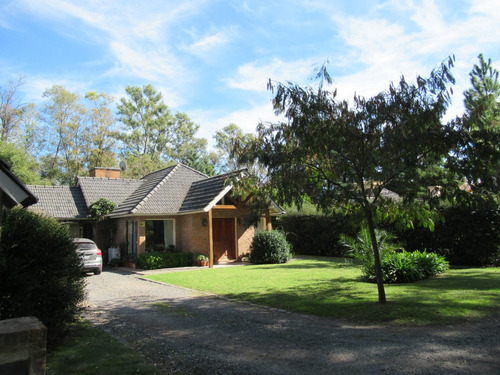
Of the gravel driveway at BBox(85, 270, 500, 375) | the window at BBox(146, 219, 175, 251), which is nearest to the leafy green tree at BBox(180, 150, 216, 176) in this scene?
the window at BBox(146, 219, 175, 251)

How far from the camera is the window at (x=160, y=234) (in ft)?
66.4

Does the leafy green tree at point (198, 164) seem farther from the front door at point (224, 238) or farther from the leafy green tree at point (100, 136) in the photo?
the front door at point (224, 238)

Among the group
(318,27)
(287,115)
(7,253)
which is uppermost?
(318,27)

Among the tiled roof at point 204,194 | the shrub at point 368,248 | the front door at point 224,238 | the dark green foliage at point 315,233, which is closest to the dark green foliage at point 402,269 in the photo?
the shrub at point 368,248

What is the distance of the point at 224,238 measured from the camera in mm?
21234

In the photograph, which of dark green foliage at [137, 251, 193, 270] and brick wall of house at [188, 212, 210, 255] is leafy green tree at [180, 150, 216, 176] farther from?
dark green foliage at [137, 251, 193, 270]

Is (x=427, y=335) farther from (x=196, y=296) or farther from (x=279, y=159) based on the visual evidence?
(x=196, y=296)

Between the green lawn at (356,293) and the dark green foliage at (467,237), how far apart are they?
5.64 feet

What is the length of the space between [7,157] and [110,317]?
25.1m

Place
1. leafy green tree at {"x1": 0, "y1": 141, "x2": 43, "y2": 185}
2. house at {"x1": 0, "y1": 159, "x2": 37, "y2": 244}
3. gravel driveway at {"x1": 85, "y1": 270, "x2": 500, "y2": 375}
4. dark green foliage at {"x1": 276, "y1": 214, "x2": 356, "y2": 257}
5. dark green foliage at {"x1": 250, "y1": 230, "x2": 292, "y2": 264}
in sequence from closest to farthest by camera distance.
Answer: house at {"x1": 0, "y1": 159, "x2": 37, "y2": 244} → gravel driveway at {"x1": 85, "y1": 270, "x2": 500, "y2": 375} → dark green foliage at {"x1": 250, "y1": 230, "x2": 292, "y2": 264} → dark green foliage at {"x1": 276, "y1": 214, "x2": 356, "y2": 257} → leafy green tree at {"x1": 0, "y1": 141, "x2": 43, "y2": 185}

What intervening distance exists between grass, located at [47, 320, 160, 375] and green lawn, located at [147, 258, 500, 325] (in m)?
3.96

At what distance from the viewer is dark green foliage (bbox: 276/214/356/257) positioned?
2191 centimetres

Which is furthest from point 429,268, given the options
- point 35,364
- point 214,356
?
point 35,364

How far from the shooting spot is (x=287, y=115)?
26.8 ft
